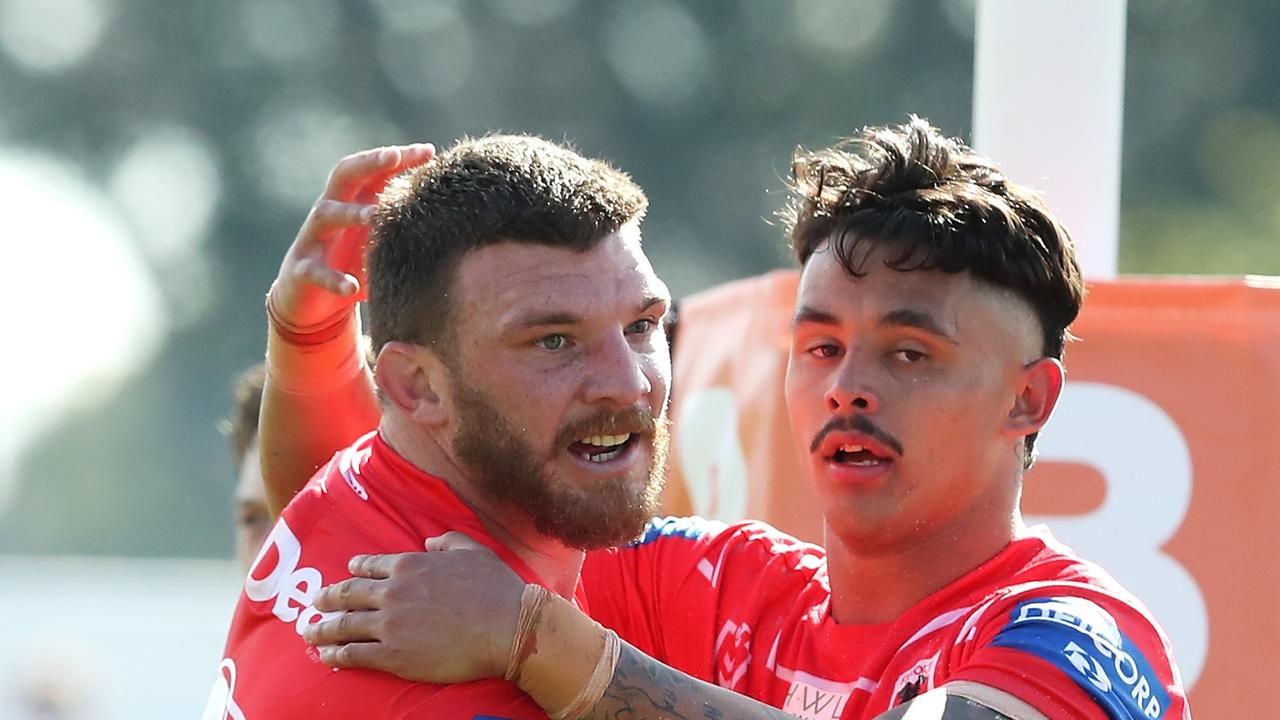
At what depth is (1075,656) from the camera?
2521 mm

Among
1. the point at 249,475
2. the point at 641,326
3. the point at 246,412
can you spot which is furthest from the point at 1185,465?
the point at 246,412

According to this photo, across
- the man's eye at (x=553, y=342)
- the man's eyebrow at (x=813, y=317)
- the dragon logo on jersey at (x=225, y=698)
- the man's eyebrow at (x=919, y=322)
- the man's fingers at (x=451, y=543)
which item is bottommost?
the dragon logo on jersey at (x=225, y=698)

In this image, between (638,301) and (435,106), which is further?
(435,106)

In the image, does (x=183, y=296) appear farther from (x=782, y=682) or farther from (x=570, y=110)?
(x=782, y=682)

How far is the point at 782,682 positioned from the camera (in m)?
3.01

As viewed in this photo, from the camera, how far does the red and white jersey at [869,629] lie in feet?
8.31

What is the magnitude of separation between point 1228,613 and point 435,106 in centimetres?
→ 1336

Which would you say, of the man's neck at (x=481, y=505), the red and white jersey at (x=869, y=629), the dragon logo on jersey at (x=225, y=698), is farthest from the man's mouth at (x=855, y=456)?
the dragon logo on jersey at (x=225, y=698)

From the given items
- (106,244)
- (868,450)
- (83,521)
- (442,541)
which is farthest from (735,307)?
(106,244)

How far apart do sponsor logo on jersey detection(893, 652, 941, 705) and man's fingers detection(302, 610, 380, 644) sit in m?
0.86

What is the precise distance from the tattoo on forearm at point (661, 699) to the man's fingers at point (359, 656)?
316 millimetres

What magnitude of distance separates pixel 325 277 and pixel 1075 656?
1442 mm

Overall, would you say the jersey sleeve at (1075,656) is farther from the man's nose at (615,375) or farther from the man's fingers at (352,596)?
→ the man's fingers at (352,596)

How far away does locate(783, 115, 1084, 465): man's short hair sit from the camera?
9.67 feet
